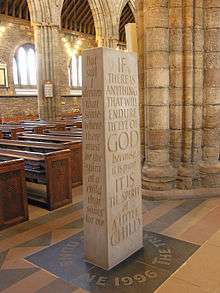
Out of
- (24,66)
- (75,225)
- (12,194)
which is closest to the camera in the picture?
(75,225)

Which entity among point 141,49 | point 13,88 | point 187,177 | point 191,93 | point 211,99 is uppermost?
point 13,88

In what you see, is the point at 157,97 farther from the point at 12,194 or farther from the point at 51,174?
the point at 12,194

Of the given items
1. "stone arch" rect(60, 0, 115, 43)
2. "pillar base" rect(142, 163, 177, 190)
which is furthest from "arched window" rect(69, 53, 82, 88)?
"pillar base" rect(142, 163, 177, 190)

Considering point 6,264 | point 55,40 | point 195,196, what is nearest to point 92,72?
point 6,264

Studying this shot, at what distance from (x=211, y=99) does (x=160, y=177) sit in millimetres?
1505

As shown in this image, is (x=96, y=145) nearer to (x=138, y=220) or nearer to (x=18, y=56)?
(x=138, y=220)

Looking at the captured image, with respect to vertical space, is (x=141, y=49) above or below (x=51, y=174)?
above

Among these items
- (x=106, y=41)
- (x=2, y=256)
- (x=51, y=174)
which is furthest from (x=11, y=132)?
(x=106, y=41)

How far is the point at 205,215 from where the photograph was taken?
4.32 m

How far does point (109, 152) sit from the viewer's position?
9.54 feet

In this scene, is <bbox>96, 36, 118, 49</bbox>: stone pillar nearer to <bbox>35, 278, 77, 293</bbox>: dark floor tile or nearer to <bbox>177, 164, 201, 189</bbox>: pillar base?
<bbox>177, 164, 201, 189</bbox>: pillar base

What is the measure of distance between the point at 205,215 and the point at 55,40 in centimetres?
1287

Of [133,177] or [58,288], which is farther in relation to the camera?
[133,177]

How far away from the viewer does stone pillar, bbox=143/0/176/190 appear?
4930 millimetres
